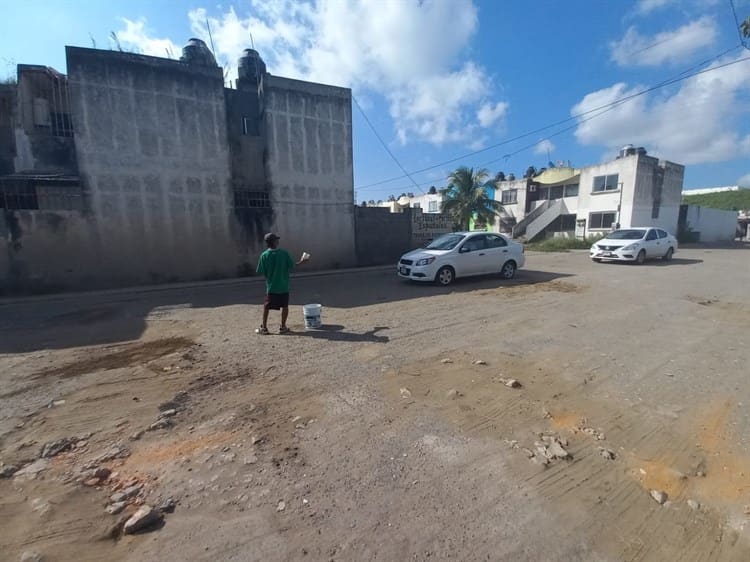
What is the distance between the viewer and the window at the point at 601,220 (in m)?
28.7

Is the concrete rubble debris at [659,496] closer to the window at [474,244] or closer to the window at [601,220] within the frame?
the window at [474,244]

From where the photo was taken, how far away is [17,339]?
18.9ft

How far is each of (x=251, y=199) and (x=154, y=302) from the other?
5762 mm

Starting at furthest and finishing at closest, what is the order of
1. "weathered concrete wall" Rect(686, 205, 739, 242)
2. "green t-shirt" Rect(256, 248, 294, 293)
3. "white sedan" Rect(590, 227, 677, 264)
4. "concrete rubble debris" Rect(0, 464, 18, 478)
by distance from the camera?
1. "weathered concrete wall" Rect(686, 205, 739, 242)
2. "white sedan" Rect(590, 227, 677, 264)
3. "green t-shirt" Rect(256, 248, 294, 293)
4. "concrete rubble debris" Rect(0, 464, 18, 478)

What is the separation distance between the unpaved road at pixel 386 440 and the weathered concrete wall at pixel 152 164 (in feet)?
19.7

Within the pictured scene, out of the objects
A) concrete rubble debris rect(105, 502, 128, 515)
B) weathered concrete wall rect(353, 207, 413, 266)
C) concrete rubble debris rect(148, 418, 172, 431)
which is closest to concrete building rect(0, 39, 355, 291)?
weathered concrete wall rect(353, 207, 413, 266)

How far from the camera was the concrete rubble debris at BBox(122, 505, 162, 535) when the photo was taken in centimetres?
203

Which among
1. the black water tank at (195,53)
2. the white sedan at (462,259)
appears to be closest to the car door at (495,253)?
the white sedan at (462,259)

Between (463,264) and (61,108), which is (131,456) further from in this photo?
(61,108)

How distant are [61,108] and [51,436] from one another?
474 inches

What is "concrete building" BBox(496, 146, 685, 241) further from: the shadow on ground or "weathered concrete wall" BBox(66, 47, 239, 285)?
"weathered concrete wall" BBox(66, 47, 239, 285)

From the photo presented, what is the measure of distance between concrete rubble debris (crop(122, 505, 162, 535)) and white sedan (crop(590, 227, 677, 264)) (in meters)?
17.2

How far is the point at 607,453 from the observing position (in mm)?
2693

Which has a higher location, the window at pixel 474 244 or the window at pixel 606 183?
the window at pixel 606 183
